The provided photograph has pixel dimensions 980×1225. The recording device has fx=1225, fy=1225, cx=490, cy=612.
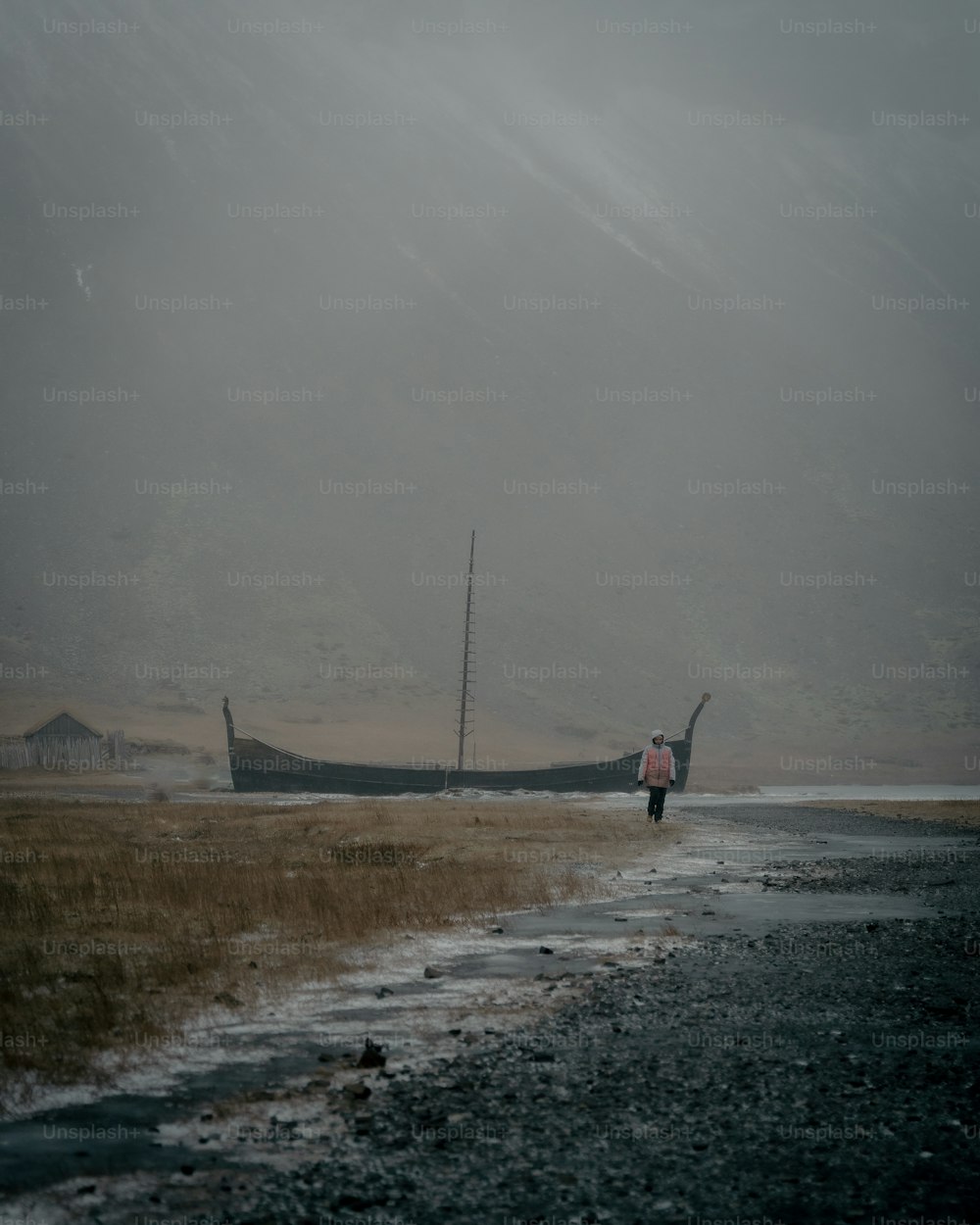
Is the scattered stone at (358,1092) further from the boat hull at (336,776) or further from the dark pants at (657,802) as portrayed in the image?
the boat hull at (336,776)

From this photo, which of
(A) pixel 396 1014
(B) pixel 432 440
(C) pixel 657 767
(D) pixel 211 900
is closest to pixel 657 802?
(C) pixel 657 767

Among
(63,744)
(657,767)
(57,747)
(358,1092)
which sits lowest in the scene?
(57,747)

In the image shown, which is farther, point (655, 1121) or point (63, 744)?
point (63, 744)

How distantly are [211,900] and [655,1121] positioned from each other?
10454 millimetres

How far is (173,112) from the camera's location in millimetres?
188500

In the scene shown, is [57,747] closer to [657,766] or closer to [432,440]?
[657,766]

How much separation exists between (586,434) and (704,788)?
76335mm

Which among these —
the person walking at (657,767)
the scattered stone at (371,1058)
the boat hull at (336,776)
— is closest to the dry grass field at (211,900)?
the person walking at (657,767)

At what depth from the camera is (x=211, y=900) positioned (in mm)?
16438

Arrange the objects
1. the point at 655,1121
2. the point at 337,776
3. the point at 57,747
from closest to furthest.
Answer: the point at 655,1121, the point at 337,776, the point at 57,747

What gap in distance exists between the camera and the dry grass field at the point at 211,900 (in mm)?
10062

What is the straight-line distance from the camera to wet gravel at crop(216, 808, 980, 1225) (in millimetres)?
6062

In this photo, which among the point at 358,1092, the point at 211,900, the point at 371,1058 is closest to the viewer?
the point at 358,1092

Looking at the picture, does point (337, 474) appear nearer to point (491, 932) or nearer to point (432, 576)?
point (432, 576)
